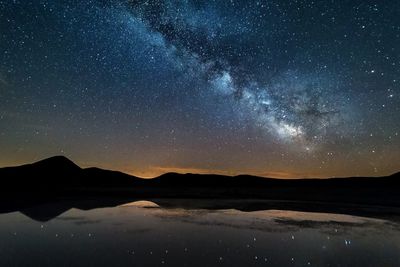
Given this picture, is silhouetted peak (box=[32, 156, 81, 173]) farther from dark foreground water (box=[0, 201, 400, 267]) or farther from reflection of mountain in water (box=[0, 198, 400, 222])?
dark foreground water (box=[0, 201, 400, 267])

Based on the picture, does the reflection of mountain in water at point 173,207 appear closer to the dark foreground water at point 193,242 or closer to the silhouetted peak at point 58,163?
the dark foreground water at point 193,242

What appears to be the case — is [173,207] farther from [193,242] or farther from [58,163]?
[58,163]

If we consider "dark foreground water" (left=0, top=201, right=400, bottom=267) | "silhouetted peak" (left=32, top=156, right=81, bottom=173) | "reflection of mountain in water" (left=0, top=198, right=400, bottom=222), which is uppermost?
"silhouetted peak" (left=32, top=156, right=81, bottom=173)

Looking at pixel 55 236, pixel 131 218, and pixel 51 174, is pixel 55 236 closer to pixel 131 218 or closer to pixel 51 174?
pixel 131 218

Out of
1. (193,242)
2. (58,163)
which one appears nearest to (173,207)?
(193,242)

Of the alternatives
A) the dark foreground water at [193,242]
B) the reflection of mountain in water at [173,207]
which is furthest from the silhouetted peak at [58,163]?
the dark foreground water at [193,242]

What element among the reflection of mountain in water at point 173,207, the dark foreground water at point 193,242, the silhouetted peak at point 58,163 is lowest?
the dark foreground water at point 193,242

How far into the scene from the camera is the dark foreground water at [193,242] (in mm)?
11039

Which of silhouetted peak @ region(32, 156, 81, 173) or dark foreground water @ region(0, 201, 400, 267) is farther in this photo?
silhouetted peak @ region(32, 156, 81, 173)

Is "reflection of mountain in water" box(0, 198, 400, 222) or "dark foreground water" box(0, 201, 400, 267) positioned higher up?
"reflection of mountain in water" box(0, 198, 400, 222)

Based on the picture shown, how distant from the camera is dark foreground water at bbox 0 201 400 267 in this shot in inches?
435

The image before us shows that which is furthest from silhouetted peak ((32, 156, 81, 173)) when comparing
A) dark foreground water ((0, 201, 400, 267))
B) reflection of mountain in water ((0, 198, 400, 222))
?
dark foreground water ((0, 201, 400, 267))

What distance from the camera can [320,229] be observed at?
18.0 m

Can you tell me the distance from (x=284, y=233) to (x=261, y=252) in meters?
4.54
